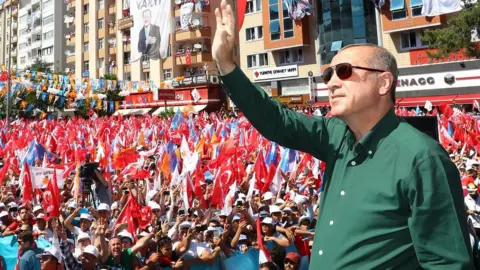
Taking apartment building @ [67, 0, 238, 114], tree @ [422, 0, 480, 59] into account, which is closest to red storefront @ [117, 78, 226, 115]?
apartment building @ [67, 0, 238, 114]

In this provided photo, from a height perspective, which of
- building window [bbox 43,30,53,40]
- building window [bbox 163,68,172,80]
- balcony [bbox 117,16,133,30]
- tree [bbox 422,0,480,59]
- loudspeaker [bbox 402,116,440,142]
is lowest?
loudspeaker [bbox 402,116,440,142]

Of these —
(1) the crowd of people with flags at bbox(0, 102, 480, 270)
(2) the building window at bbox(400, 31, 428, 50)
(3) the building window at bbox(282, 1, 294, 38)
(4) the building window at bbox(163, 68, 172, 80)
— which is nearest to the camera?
(1) the crowd of people with flags at bbox(0, 102, 480, 270)

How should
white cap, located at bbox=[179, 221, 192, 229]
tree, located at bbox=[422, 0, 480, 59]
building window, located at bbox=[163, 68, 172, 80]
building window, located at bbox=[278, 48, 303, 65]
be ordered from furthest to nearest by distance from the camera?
building window, located at bbox=[163, 68, 172, 80], building window, located at bbox=[278, 48, 303, 65], tree, located at bbox=[422, 0, 480, 59], white cap, located at bbox=[179, 221, 192, 229]

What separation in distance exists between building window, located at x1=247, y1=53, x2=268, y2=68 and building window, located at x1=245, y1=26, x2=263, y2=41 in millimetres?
1535

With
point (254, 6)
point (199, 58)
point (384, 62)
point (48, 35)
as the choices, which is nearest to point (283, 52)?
point (254, 6)

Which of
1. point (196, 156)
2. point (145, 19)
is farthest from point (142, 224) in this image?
point (145, 19)

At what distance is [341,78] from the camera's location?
1.96 m

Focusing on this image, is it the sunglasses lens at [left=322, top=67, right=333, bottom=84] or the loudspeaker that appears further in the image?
the loudspeaker

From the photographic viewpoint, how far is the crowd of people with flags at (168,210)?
18.3 feet

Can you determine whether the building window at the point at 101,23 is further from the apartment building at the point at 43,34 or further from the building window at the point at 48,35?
the building window at the point at 48,35

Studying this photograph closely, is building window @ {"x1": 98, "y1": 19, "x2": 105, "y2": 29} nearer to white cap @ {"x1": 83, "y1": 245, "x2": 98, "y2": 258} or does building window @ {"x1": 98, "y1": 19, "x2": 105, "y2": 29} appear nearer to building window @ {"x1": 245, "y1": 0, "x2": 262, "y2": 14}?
building window @ {"x1": 245, "y1": 0, "x2": 262, "y2": 14}

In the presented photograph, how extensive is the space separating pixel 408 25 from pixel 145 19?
56.0ft

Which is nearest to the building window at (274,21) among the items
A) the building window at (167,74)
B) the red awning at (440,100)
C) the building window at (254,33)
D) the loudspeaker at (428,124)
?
the building window at (254,33)

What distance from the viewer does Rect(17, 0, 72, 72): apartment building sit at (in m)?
68.8
